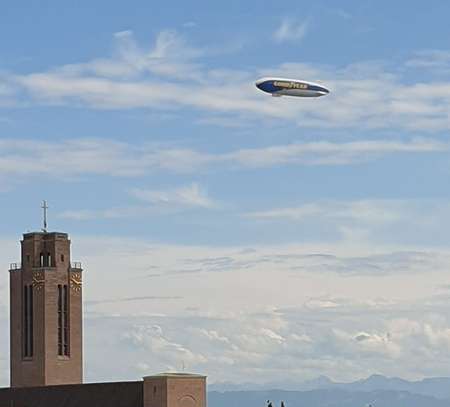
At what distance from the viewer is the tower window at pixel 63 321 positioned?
167000 mm

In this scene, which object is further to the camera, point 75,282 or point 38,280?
point 75,282

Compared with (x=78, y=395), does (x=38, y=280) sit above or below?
above

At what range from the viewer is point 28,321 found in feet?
550

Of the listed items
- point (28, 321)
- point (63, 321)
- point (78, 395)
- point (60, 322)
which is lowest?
point (78, 395)

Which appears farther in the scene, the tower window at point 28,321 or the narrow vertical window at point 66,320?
the narrow vertical window at point 66,320

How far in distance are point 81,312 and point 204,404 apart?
3335cm

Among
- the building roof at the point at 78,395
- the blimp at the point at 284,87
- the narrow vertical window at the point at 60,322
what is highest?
the blimp at the point at 284,87

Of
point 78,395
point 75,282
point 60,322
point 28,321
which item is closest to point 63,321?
point 60,322

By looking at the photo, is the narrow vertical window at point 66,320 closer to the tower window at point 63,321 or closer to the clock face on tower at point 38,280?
the tower window at point 63,321

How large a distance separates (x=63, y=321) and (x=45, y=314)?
3.09m

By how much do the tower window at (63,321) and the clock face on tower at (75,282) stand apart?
1032 mm

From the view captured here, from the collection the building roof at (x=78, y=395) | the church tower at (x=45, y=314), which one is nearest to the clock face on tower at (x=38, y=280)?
the church tower at (x=45, y=314)

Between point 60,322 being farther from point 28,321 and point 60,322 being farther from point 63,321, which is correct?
point 28,321

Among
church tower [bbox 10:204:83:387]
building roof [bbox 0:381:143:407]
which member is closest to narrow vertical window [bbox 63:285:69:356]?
church tower [bbox 10:204:83:387]
